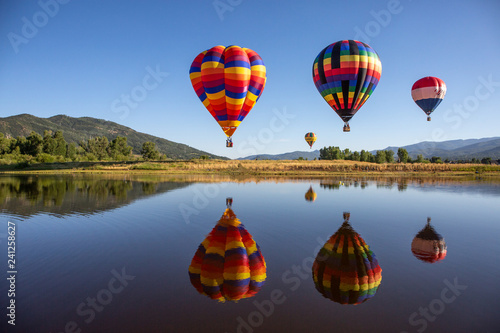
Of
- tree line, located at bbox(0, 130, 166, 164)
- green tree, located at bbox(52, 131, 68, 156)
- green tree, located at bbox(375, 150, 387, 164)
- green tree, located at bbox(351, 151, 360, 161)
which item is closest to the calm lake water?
tree line, located at bbox(0, 130, 166, 164)

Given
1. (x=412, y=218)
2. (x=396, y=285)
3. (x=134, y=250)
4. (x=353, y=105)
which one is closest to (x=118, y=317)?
(x=134, y=250)

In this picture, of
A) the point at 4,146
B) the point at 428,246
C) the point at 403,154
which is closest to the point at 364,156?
the point at 403,154

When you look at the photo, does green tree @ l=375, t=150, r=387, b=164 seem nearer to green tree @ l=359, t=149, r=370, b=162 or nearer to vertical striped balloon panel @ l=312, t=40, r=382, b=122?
green tree @ l=359, t=149, r=370, b=162

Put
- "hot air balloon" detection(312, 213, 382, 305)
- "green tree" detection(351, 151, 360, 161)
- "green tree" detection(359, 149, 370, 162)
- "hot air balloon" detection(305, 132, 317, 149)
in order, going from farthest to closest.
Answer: "green tree" detection(351, 151, 360, 161), "green tree" detection(359, 149, 370, 162), "hot air balloon" detection(305, 132, 317, 149), "hot air balloon" detection(312, 213, 382, 305)

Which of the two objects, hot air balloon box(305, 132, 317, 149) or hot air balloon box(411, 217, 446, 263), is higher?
hot air balloon box(305, 132, 317, 149)

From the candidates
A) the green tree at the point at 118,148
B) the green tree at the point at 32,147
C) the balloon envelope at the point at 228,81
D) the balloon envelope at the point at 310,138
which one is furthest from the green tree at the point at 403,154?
the green tree at the point at 32,147

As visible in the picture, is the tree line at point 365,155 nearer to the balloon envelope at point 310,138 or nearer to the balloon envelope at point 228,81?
the balloon envelope at point 310,138

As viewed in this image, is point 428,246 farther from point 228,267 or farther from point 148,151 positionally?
point 148,151

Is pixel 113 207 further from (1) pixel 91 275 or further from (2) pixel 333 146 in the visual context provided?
(2) pixel 333 146
